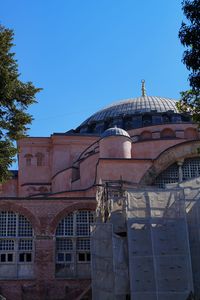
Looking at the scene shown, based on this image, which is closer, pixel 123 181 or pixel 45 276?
pixel 45 276

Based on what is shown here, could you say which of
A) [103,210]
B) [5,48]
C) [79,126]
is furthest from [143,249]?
[79,126]

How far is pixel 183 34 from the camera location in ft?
33.4

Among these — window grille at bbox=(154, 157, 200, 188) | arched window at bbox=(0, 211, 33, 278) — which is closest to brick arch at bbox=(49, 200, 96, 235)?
arched window at bbox=(0, 211, 33, 278)

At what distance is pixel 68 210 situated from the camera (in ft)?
68.2

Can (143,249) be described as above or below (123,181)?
below

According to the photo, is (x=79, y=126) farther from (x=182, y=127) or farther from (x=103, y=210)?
(x=103, y=210)

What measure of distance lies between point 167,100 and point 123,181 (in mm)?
14846

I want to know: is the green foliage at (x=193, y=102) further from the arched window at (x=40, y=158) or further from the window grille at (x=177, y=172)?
the arched window at (x=40, y=158)

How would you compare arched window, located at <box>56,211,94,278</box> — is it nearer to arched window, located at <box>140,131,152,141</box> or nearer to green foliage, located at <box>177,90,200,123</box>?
arched window, located at <box>140,131,152,141</box>

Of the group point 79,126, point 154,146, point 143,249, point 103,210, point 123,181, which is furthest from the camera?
point 79,126

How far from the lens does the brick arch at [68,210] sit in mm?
20453

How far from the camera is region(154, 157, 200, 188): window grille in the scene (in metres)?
22.0

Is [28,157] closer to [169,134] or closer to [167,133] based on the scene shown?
[167,133]

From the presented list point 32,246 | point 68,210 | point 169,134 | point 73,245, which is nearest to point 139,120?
point 169,134
